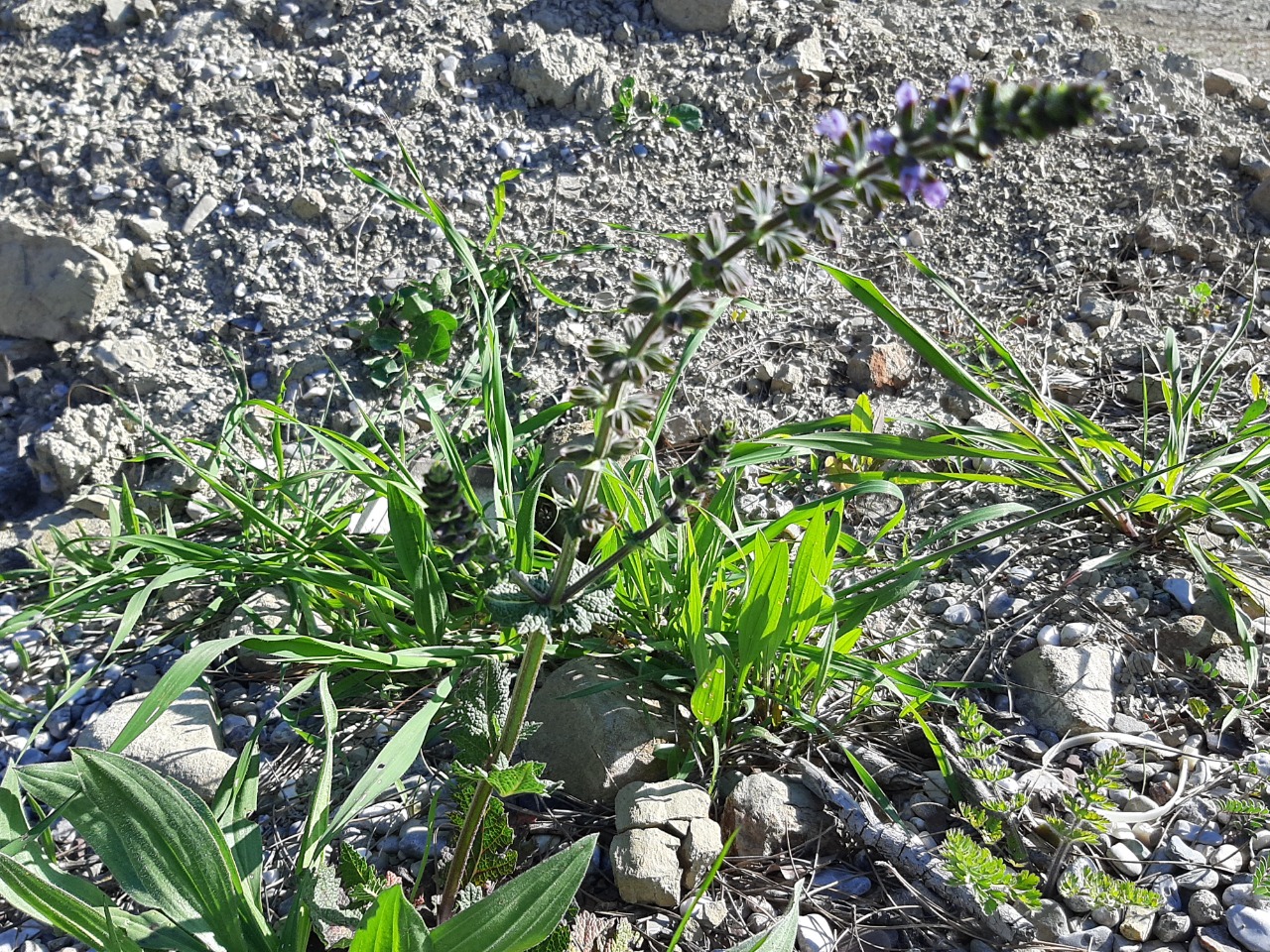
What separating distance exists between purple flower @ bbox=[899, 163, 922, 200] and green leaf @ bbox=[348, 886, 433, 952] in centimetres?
109

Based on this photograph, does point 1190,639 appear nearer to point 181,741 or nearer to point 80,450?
point 181,741

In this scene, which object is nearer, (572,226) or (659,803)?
(659,803)

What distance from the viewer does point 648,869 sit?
1790mm

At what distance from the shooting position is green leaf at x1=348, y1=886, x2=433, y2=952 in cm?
135

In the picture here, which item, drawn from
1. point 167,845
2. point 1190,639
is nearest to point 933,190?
point 167,845

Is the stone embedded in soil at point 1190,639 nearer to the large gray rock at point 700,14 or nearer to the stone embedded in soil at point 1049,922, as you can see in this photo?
the stone embedded in soil at point 1049,922

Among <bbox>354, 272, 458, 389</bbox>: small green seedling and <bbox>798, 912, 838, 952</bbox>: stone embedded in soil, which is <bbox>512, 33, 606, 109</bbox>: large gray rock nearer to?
<bbox>354, 272, 458, 389</bbox>: small green seedling

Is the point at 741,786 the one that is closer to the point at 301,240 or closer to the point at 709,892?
the point at 709,892

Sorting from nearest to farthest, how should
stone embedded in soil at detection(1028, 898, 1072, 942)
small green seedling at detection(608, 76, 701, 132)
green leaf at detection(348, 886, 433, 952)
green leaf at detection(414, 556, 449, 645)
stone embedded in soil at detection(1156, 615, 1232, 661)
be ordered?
green leaf at detection(348, 886, 433, 952) < stone embedded in soil at detection(1028, 898, 1072, 942) < green leaf at detection(414, 556, 449, 645) < stone embedded in soil at detection(1156, 615, 1232, 661) < small green seedling at detection(608, 76, 701, 132)

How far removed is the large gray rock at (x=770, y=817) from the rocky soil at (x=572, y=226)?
512 mm

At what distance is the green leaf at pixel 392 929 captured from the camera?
1.35 metres

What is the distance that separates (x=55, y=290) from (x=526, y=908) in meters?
2.77

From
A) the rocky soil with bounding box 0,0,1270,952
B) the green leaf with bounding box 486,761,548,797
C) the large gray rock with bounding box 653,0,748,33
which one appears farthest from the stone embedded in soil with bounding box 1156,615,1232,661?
the large gray rock with bounding box 653,0,748,33

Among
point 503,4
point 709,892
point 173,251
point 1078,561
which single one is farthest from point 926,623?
point 503,4
